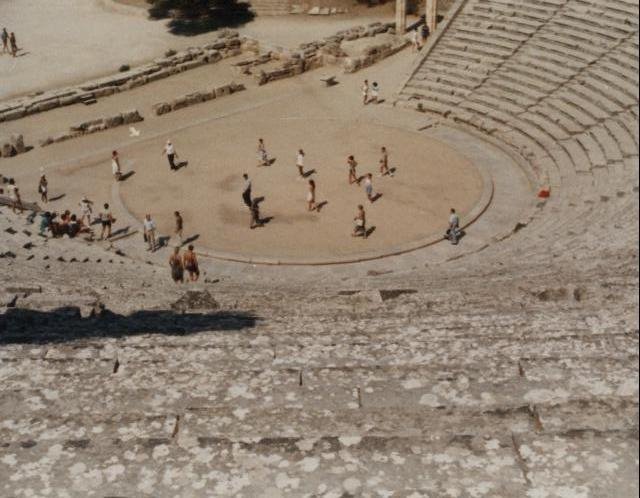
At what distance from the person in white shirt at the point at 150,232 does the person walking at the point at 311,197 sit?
4.70 metres

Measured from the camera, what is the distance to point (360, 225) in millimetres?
21078

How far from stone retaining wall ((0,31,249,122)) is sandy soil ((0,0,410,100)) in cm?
163

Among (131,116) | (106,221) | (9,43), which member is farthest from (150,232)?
(9,43)

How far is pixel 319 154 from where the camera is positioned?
26625 millimetres

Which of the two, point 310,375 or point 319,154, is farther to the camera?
point 319,154

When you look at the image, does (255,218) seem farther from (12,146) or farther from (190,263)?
(12,146)

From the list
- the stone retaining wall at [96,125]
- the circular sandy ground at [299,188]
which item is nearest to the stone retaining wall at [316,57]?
the circular sandy ground at [299,188]

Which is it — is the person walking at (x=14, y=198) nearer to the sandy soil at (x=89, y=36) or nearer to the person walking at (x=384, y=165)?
the sandy soil at (x=89, y=36)

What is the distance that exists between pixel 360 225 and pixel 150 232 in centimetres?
590

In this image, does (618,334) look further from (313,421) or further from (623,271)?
(623,271)

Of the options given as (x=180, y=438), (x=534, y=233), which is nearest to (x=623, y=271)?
(x=534, y=233)

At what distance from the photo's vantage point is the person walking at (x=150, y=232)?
67.7 ft

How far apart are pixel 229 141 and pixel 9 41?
17575 millimetres

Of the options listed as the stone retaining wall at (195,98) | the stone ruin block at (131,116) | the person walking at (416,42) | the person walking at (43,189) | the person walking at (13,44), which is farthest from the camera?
the person walking at (13,44)
